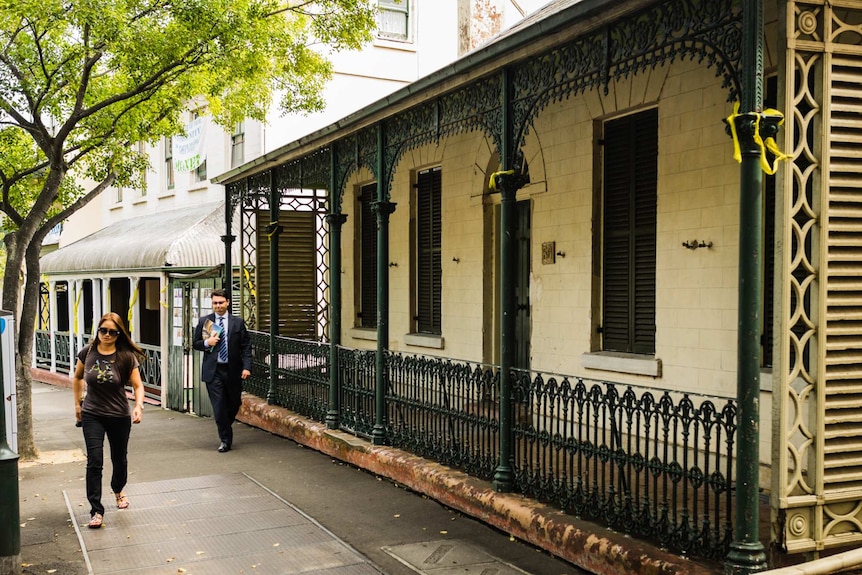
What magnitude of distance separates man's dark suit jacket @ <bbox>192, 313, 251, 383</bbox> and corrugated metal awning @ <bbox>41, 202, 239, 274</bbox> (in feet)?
16.9

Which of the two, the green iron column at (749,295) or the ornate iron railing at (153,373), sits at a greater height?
the green iron column at (749,295)

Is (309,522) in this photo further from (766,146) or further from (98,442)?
(766,146)

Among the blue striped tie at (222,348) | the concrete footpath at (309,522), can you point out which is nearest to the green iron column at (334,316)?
the concrete footpath at (309,522)

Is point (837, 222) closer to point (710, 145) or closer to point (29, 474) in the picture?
point (710, 145)

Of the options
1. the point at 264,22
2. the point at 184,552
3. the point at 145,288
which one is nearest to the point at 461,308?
the point at 264,22

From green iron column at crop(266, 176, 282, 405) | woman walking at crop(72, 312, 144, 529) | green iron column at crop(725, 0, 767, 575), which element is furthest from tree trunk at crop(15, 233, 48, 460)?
green iron column at crop(725, 0, 767, 575)

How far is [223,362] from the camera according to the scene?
36.1ft

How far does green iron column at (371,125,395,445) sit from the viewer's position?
9.20 metres

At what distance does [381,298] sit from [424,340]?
2.94m

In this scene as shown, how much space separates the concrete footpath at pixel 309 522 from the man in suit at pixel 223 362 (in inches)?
19.1

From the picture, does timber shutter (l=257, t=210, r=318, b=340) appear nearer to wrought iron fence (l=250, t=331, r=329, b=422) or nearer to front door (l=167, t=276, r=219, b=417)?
front door (l=167, t=276, r=219, b=417)

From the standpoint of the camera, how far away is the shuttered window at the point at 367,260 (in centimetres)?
1404

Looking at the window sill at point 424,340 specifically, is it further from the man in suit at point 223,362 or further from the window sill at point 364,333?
the man in suit at point 223,362

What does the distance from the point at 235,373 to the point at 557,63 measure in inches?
253
